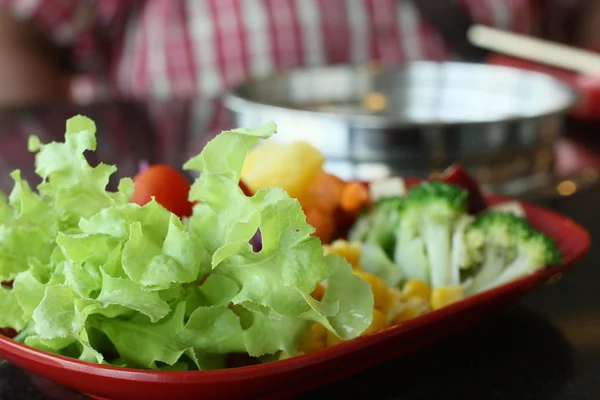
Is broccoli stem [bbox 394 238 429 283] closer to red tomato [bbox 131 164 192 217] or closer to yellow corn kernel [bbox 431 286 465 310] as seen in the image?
yellow corn kernel [bbox 431 286 465 310]

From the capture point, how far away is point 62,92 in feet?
7.44

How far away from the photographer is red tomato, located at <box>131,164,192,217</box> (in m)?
0.63

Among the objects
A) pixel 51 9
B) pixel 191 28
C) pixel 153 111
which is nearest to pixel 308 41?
pixel 191 28

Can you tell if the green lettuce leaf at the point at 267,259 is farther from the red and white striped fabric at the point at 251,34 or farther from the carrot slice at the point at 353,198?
the red and white striped fabric at the point at 251,34

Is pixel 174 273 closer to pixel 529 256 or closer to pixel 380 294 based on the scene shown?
pixel 380 294

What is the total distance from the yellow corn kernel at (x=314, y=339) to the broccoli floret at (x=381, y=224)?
20cm

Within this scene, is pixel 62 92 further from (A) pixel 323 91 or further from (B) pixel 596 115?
(B) pixel 596 115

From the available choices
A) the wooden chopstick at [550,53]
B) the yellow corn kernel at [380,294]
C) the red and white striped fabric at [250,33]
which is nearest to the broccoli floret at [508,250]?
the yellow corn kernel at [380,294]

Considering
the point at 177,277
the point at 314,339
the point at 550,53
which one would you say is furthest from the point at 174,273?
the point at 550,53

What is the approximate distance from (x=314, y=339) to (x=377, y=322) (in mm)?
51

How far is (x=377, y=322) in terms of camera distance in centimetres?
58

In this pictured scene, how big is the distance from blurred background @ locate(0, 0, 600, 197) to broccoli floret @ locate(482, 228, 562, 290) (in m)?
0.30

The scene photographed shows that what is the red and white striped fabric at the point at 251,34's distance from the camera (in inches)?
79.1

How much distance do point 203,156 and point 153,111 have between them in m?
1.09
